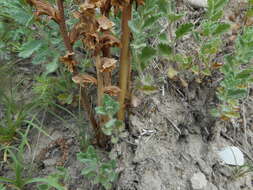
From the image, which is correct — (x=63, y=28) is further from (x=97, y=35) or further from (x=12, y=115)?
(x=12, y=115)

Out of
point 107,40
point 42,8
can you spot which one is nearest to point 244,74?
point 107,40

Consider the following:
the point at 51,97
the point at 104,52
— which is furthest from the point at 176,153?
the point at 51,97

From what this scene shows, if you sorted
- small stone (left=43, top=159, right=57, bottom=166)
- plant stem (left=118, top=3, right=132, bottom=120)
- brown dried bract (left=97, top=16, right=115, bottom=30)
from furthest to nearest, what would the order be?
small stone (left=43, top=159, right=57, bottom=166)
plant stem (left=118, top=3, right=132, bottom=120)
brown dried bract (left=97, top=16, right=115, bottom=30)

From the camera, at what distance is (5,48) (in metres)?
1.97

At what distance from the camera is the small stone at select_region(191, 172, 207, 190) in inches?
60.4

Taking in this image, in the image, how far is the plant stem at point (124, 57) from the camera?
1314 millimetres

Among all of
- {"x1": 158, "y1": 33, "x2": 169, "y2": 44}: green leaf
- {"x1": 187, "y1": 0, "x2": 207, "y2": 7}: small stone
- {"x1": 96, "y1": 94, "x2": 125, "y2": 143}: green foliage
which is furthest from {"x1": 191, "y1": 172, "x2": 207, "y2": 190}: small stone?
{"x1": 187, "y1": 0, "x2": 207, "y2": 7}: small stone

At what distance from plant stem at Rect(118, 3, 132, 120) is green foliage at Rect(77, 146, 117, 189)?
0.97 feet

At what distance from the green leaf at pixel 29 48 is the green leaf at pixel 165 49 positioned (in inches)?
24.3

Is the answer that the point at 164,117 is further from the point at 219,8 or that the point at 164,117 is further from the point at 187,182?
the point at 219,8

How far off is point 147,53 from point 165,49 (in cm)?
18

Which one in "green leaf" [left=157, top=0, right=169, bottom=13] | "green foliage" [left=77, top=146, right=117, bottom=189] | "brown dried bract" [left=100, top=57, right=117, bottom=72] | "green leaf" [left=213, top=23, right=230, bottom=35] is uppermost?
"green leaf" [left=157, top=0, right=169, bottom=13]

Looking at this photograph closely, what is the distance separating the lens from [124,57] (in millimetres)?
1422

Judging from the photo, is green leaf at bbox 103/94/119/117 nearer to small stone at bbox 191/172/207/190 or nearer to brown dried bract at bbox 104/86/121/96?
A: brown dried bract at bbox 104/86/121/96
